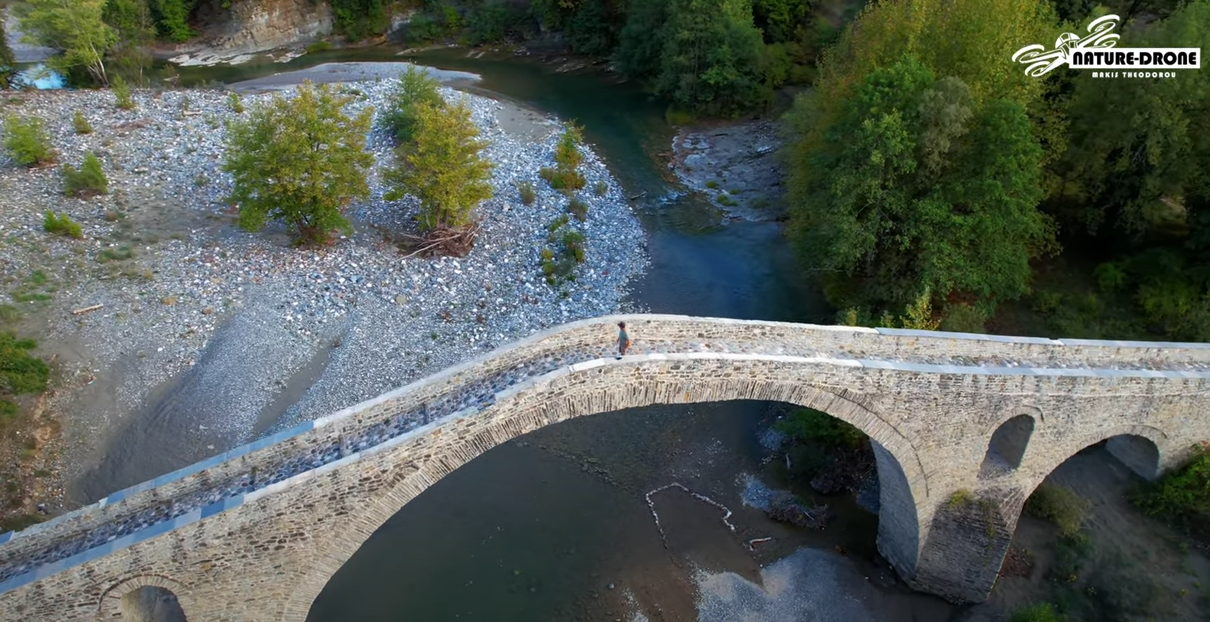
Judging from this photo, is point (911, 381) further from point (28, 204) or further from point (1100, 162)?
point (28, 204)

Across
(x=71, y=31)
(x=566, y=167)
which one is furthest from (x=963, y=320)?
(x=71, y=31)

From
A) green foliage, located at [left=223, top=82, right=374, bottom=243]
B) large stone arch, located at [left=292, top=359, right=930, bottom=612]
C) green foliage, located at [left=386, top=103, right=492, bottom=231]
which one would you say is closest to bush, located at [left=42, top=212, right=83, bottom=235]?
green foliage, located at [left=223, top=82, right=374, bottom=243]

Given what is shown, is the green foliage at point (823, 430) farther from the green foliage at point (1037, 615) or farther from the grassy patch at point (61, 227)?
the grassy patch at point (61, 227)

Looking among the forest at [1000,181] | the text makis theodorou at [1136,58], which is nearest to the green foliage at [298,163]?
the forest at [1000,181]

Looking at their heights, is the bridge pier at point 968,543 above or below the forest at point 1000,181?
below

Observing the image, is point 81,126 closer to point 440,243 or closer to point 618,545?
point 440,243

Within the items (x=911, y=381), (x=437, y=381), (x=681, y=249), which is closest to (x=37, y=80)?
(x=681, y=249)
